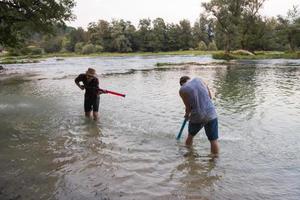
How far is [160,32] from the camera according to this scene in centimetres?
12325

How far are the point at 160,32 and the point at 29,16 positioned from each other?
97.8 m

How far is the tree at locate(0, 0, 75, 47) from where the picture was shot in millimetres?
26891

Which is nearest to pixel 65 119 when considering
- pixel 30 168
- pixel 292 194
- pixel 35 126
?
pixel 35 126

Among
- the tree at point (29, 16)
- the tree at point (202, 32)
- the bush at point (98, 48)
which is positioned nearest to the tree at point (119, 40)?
the bush at point (98, 48)

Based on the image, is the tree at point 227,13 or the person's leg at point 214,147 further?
the tree at point 227,13

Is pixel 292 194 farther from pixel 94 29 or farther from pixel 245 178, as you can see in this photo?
pixel 94 29

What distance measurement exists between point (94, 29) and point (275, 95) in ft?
369

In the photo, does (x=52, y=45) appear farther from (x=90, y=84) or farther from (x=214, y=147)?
(x=214, y=147)

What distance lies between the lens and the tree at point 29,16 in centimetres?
2689

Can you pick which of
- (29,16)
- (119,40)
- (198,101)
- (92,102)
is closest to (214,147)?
(198,101)

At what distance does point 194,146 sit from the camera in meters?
10.0

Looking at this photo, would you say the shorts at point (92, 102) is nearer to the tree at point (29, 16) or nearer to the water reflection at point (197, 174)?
the water reflection at point (197, 174)

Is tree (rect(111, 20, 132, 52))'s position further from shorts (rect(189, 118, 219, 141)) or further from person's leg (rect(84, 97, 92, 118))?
shorts (rect(189, 118, 219, 141))

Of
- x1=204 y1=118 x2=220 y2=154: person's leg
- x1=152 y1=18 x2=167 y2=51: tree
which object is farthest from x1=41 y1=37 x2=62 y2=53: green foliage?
x1=204 y1=118 x2=220 y2=154: person's leg
